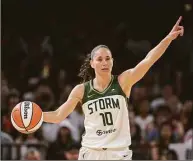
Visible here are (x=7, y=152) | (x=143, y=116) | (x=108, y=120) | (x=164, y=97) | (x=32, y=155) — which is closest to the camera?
(x=108, y=120)

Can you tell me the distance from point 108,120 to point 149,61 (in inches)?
29.2

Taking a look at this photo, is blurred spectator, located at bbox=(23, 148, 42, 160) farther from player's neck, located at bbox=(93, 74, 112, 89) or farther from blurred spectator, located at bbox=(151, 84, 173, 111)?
player's neck, located at bbox=(93, 74, 112, 89)

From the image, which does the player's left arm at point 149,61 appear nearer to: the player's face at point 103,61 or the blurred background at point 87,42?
the player's face at point 103,61

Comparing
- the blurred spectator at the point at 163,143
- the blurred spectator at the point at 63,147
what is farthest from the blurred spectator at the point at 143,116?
the blurred spectator at the point at 63,147

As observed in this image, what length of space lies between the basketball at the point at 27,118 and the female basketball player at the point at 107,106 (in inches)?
4.0

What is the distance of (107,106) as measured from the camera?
7.04 meters

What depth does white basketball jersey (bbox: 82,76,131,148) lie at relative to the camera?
6973mm

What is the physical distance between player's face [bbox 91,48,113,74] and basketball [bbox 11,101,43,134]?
0.79 metres

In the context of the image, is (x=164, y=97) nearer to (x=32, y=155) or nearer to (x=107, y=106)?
(x=32, y=155)

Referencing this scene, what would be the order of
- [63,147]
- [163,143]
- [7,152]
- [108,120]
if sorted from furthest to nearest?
[163,143] < [63,147] < [7,152] < [108,120]

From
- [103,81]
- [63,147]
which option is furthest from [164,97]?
[103,81]

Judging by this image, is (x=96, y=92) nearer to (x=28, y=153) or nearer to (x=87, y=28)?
(x=28, y=153)

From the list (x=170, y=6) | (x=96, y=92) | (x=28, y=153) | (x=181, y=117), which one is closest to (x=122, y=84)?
(x=96, y=92)

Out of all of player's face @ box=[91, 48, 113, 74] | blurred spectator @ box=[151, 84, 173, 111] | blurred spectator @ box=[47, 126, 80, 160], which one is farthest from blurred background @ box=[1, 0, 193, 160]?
player's face @ box=[91, 48, 113, 74]
